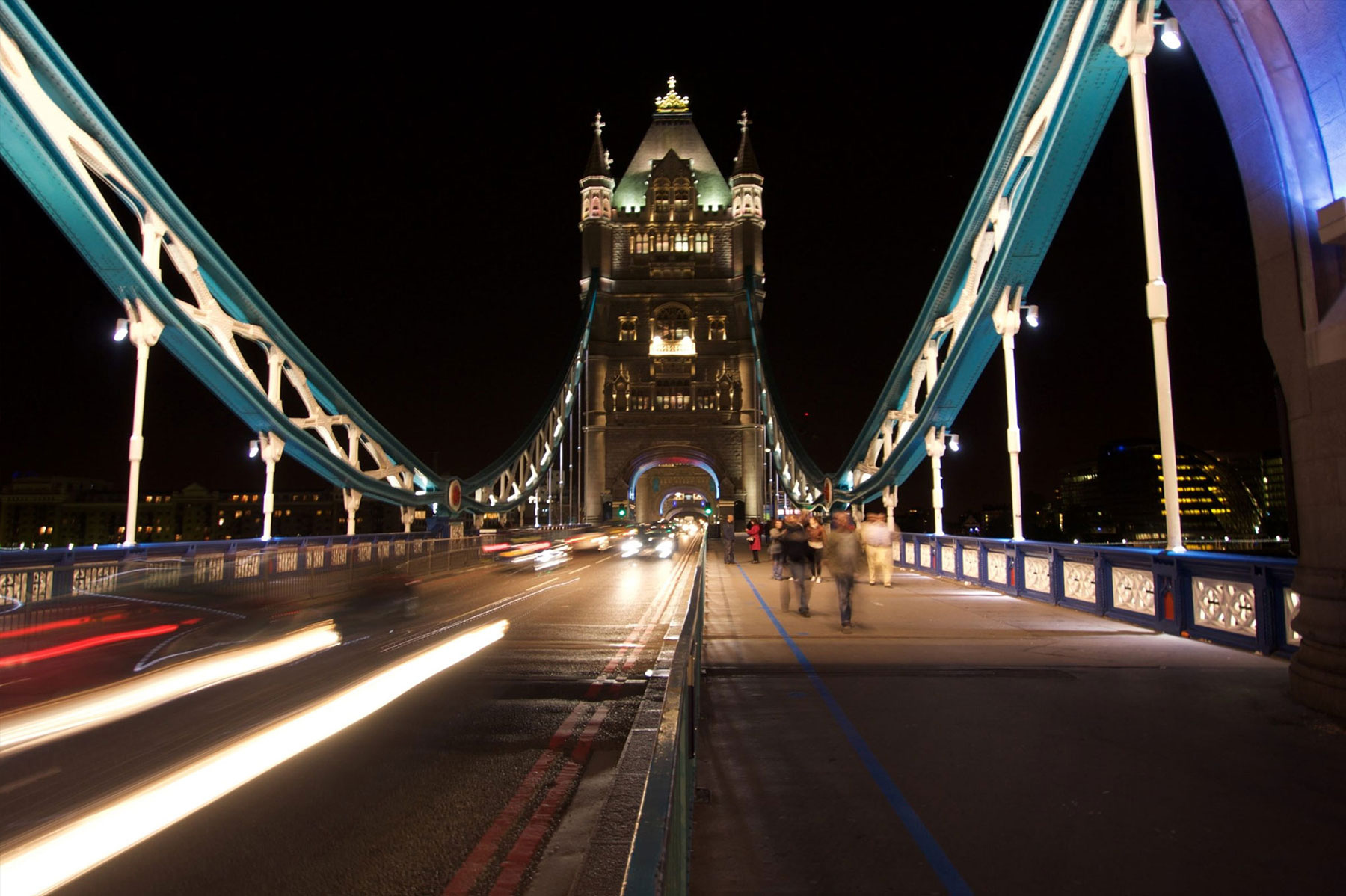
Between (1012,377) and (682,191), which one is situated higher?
(682,191)

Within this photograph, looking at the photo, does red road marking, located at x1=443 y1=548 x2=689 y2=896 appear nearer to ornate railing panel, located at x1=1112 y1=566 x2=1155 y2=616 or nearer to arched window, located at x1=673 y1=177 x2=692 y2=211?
ornate railing panel, located at x1=1112 y1=566 x2=1155 y2=616

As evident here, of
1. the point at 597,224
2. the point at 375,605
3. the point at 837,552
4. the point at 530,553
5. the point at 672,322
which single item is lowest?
the point at 375,605

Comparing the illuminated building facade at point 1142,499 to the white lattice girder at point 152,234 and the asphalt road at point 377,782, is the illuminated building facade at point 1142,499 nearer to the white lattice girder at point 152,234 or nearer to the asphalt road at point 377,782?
the white lattice girder at point 152,234

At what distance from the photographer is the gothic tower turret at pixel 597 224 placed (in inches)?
3056

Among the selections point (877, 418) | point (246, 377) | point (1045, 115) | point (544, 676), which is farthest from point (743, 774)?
point (877, 418)

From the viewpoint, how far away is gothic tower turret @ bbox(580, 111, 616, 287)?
7762 centimetres

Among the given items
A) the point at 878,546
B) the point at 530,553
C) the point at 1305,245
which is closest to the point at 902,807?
the point at 1305,245

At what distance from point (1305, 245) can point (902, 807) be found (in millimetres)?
5579

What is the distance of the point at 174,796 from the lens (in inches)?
194

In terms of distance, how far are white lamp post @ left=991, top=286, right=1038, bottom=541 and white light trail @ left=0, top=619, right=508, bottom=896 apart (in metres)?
10.8

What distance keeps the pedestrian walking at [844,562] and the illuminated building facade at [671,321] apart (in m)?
57.9

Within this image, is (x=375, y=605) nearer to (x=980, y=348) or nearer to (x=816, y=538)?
(x=816, y=538)

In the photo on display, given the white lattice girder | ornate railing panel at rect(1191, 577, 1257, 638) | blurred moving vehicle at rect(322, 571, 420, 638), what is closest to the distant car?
the white lattice girder

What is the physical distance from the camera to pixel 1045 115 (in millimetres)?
→ 16109
